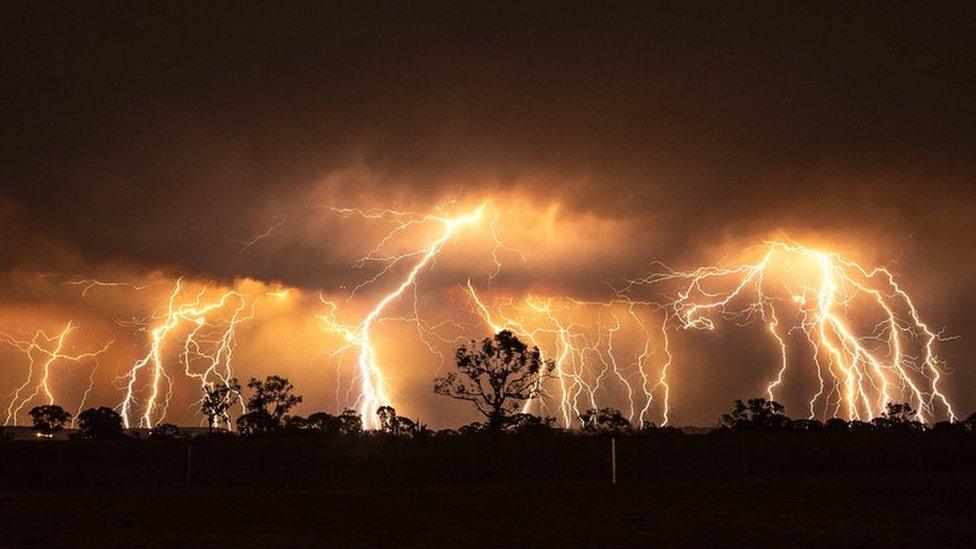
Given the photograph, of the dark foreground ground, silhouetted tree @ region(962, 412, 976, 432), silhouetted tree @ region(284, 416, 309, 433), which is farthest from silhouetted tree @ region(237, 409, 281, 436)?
silhouetted tree @ region(962, 412, 976, 432)

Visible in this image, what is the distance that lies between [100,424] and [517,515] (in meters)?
45.0

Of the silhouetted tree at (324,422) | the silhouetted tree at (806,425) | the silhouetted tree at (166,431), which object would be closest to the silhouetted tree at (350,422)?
the silhouetted tree at (324,422)

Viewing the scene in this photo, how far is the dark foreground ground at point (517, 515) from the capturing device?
11.6 m

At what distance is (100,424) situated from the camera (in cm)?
5181

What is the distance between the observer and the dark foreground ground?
1159 centimetres

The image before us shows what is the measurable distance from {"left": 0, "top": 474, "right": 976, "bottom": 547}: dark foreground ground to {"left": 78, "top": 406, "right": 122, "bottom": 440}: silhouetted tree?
103ft

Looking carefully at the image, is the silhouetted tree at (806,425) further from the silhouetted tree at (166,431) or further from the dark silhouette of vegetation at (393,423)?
the silhouetted tree at (166,431)

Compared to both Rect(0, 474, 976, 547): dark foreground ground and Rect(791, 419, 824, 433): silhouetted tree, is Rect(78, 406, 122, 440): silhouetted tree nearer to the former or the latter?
Rect(0, 474, 976, 547): dark foreground ground

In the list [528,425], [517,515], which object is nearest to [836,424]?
[528,425]

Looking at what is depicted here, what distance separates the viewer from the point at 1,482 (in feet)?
84.7

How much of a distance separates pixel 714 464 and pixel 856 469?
4418 millimetres

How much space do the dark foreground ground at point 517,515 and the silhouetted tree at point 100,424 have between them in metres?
31.5

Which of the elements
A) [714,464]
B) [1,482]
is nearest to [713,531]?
[714,464]

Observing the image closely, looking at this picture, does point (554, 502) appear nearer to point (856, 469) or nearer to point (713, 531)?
point (713, 531)
